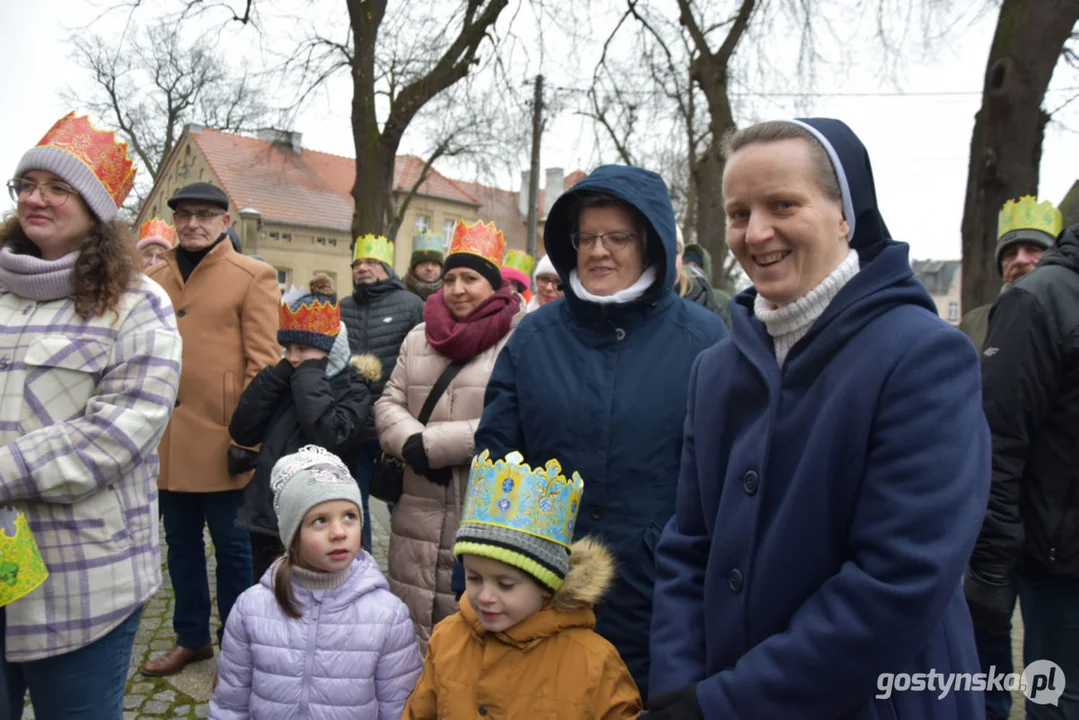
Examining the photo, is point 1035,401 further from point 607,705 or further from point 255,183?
point 255,183

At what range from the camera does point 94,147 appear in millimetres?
2551

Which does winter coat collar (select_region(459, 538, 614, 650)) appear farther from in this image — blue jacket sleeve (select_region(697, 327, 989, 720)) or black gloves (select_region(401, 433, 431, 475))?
black gloves (select_region(401, 433, 431, 475))

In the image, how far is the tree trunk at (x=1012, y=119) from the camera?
6.36m

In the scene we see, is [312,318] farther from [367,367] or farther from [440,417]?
[440,417]

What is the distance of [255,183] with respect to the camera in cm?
3672

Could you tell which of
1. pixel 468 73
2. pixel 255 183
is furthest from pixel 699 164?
pixel 255 183

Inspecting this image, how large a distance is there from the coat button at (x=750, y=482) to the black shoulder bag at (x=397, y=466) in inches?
86.2

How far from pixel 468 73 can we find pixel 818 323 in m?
11.4

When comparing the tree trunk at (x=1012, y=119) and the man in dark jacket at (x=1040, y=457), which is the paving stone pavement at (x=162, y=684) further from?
the tree trunk at (x=1012, y=119)

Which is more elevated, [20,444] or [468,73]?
[468,73]

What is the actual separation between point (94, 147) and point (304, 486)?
1.30m

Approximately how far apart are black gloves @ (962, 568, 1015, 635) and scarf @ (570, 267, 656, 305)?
1.56 m

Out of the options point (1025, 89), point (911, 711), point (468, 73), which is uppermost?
point (468, 73)

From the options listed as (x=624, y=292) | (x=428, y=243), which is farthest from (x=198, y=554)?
(x=428, y=243)
